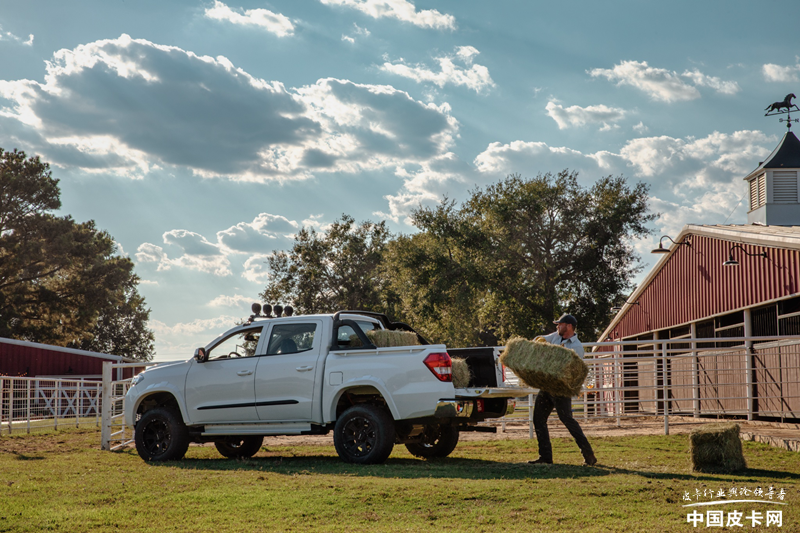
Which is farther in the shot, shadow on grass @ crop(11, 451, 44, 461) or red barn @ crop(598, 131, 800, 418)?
red barn @ crop(598, 131, 800, 418)

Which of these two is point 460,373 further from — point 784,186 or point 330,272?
point 330,272

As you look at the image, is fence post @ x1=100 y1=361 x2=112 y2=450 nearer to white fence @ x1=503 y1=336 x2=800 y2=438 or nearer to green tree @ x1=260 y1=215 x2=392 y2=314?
white fence @ x1=503 y1=336 x2=800 y2=438


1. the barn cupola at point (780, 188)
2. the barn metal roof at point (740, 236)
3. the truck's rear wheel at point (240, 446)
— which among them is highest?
the barn cupola at point (780, 188)

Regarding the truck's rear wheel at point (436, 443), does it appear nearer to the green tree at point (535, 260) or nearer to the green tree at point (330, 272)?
the green tree at point (535, 260)

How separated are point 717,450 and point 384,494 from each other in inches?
151

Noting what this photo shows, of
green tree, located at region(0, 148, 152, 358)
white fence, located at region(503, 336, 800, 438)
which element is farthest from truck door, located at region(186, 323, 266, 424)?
green tree, located at region(0, 148, 152, 358)

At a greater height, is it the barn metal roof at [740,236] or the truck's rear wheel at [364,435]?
the barn metal roof at [740,236]

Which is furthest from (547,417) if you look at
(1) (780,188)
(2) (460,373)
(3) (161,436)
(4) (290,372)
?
(1) (780,188)

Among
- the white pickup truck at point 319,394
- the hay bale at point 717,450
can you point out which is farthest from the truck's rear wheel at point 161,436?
the hay bale at point 717,450

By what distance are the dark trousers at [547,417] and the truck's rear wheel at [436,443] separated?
4.22 ft

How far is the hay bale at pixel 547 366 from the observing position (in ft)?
27.2

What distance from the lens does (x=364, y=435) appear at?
8.80m

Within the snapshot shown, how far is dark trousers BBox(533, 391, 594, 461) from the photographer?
859cm

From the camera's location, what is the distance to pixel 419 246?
40594 millimetres
